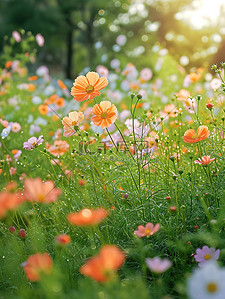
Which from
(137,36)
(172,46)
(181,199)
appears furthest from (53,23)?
(181,199)

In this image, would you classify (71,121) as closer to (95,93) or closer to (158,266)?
(95,93)

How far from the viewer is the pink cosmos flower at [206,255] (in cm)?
87

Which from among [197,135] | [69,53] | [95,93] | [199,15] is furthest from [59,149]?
[69,53]

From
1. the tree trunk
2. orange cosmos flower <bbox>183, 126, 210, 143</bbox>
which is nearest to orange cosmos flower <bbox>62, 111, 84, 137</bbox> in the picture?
orange cosmos flower <bbox>183, 126, 210, 143</bbox>

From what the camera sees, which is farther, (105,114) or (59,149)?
(59,149)

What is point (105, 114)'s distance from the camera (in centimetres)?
111

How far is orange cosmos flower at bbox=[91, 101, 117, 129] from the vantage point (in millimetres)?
1101

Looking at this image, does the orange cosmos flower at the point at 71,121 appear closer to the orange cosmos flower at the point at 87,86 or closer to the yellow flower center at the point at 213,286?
the orange cosmos flower at the point at 87,86

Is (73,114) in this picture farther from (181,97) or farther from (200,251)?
(181,97)

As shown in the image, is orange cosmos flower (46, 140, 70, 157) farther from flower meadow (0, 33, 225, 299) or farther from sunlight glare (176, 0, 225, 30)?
sunlight glare (176, 0, 225, 30)

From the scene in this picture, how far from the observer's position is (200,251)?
2.93 ft

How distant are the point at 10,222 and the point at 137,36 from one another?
26.9 ft

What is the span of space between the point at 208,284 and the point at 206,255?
13.2 inches

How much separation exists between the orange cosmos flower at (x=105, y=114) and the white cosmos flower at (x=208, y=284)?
62 cm
